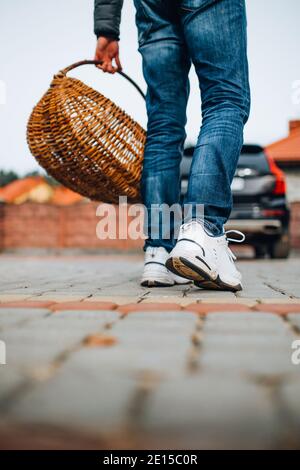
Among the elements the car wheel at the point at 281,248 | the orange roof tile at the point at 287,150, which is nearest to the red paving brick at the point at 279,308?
the car wheel at the point at 281,248

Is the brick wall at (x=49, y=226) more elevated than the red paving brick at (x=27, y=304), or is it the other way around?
the red paving brick at (x=27, y=304)

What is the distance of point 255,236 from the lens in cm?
673

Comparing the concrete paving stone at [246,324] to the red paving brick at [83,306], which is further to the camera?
the red paving brick at [83,306]

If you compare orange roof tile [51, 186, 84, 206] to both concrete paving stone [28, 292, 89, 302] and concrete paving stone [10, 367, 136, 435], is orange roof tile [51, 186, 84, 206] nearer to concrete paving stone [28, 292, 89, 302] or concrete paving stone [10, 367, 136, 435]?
concrete paving stone [28, 292, 89, 302]

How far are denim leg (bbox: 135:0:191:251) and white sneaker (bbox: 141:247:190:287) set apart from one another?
42mm

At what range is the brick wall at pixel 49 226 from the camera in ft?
58.6

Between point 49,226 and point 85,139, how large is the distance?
15927mm

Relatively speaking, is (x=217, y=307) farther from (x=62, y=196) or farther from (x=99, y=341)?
(x=62, y=196)

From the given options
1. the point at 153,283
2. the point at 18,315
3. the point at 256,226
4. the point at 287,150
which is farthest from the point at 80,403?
the point at 287,150

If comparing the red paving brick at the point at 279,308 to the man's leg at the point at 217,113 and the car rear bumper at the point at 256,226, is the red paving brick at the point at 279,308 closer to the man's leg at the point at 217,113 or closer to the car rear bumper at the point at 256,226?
the man's leg at the point at 217,113

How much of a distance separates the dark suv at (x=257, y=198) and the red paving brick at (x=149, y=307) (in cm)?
483

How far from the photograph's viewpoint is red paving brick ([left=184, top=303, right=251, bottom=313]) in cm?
157
